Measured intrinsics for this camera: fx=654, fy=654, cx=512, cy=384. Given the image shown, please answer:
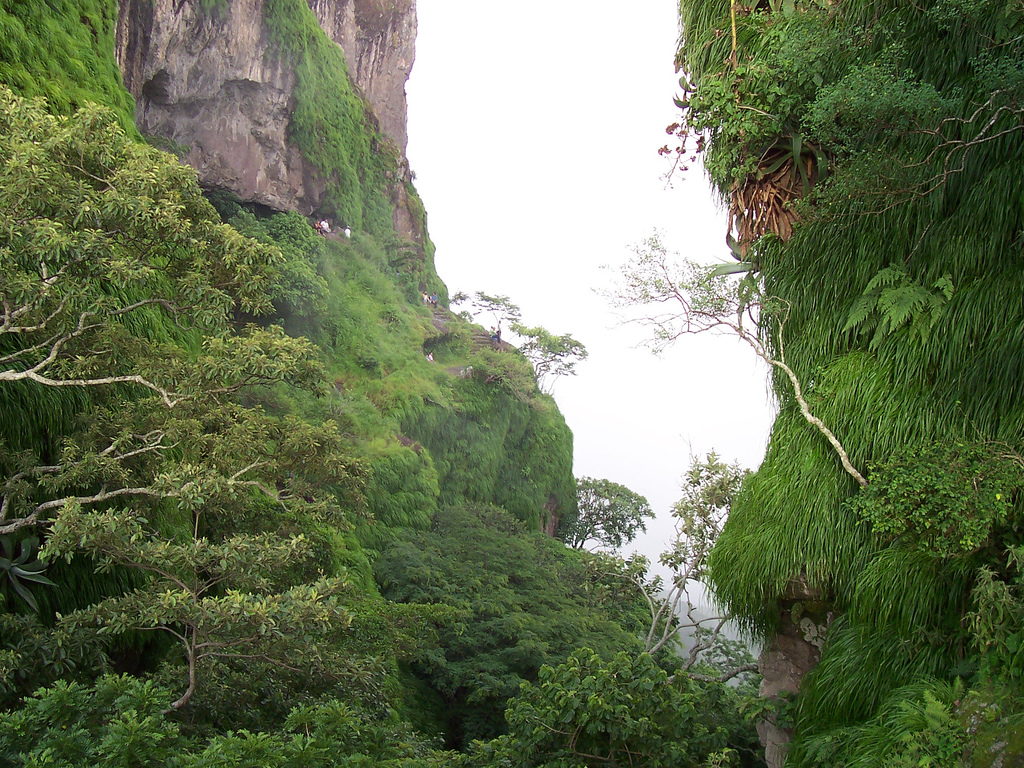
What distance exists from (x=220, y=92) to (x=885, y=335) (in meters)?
19.7

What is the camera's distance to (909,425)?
4.40 metres

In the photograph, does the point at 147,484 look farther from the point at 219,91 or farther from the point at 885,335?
the point at 219,91

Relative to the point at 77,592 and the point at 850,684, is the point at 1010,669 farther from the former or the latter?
the point at 77,592

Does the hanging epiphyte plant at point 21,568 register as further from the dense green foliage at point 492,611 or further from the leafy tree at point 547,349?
the leafy tree at point 547,349

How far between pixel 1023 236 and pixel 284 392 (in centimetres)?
1425

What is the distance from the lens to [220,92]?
18.9 metres

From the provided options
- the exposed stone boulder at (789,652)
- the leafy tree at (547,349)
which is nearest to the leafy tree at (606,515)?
the leafy tree at (547,349)

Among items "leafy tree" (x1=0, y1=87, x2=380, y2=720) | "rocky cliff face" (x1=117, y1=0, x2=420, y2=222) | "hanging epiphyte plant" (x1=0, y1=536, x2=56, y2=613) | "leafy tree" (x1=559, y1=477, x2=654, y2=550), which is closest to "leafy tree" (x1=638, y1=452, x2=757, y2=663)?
"leafy tree" (x1=0, y1=87, x2=380, y2=720)

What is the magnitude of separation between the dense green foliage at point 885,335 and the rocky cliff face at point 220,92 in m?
13.8

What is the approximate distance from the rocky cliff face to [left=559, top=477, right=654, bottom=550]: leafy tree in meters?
15.6

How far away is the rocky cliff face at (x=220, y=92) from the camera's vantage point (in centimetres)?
1589

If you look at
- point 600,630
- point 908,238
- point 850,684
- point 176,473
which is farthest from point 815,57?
point 600,630

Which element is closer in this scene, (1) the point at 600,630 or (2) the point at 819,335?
(2) the point at 819,335

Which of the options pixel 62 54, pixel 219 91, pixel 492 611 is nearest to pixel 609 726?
pixel 492 611
